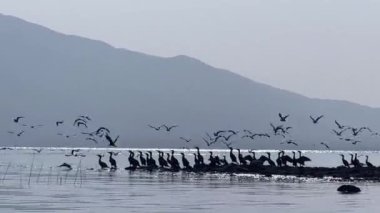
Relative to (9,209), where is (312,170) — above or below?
above

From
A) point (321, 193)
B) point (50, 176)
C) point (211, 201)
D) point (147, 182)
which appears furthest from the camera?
point (50, 176)

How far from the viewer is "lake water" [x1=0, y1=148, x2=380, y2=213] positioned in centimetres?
5681

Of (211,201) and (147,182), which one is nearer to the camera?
(211,201)

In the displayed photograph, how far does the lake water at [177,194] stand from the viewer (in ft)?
186

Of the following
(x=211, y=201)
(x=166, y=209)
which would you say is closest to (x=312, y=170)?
(x=211, y=201)

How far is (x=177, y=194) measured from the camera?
66062 millimetres

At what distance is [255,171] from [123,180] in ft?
44.5

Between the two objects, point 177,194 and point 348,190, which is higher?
point 348,190

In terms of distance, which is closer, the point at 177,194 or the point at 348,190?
the point at 177,194

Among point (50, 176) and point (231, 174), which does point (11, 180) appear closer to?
point (50, 176)

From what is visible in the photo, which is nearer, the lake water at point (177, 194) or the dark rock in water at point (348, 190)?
the lake water at point (177, 194)

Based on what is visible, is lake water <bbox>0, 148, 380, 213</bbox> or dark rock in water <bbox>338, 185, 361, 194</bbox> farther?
dark rock in water <bbox>338, 185, 361, 194</bbox>

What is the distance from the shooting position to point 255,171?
299ft

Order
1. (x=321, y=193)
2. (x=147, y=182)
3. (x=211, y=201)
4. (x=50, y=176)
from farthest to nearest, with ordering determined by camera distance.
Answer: (x=50, y=176) < (x=147, y=182) < (x=321, y=193) < (x=211, y=201)
